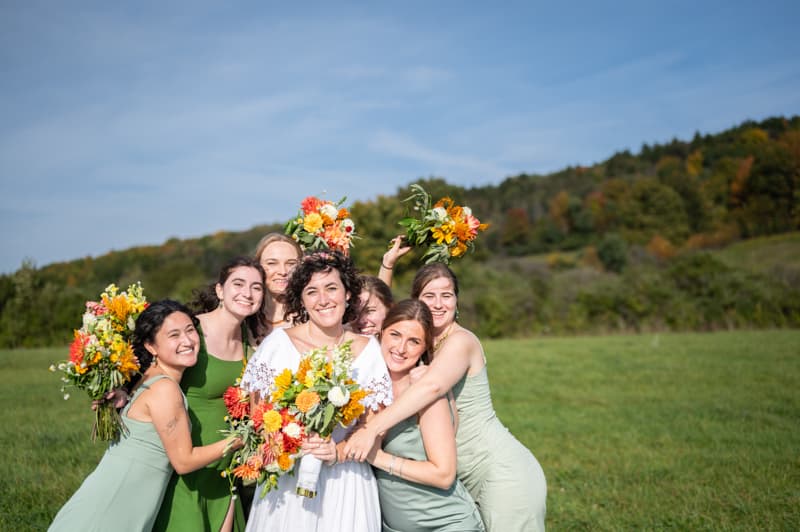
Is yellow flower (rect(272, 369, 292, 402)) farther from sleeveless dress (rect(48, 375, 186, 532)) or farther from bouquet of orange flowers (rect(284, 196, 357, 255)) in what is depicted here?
bouquet of orange flowers (rect(284, 196, 357, 255))

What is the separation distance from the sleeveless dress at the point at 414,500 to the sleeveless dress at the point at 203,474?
159cm

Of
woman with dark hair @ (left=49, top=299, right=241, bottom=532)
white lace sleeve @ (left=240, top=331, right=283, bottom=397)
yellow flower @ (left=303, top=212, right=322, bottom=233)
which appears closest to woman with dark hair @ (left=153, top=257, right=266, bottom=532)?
woman with dark hair @ (left=49, top=299, right=241, bottom=532)

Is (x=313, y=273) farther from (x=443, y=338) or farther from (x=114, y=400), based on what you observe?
(x=114, y=400)

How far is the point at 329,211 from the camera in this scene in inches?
247

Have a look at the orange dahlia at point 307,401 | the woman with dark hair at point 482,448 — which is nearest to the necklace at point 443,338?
the woman with dark hair at point 482,448

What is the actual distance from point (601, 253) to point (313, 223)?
63.8 m

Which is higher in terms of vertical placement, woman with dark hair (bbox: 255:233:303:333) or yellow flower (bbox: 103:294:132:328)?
woman with dark hair (bbox: 255:233:303:333)

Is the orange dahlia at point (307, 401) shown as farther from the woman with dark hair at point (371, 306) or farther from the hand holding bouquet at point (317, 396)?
the woman with dark hair at point (371, 306)

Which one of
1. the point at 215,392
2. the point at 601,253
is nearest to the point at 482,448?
the point at 215,392

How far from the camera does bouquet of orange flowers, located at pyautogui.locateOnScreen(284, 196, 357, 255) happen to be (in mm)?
6160

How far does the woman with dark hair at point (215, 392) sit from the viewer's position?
16.4 ft

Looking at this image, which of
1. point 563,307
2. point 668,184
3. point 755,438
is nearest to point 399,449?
point 755,438

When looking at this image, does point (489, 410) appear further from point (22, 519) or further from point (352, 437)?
point (22, 519)

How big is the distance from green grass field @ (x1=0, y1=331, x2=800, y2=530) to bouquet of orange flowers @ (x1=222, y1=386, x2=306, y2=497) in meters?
4.12
